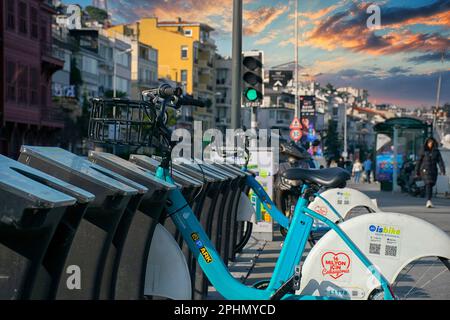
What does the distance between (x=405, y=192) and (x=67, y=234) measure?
2824 cm

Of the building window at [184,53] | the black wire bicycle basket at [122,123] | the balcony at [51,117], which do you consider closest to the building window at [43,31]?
the balcony at [51,117]

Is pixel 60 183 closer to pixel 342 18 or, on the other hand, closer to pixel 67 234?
pixel 67 234

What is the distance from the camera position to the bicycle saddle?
5848 mm

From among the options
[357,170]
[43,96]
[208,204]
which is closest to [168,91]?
[208,204]

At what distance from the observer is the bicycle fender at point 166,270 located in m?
5.02

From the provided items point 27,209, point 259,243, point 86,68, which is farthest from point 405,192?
point 86,68

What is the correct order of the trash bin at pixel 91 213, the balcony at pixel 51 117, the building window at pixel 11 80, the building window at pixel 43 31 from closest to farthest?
the trash bin at pixel 91 213 → the building window at pixel 11 80 → the balcony at pixel 51 117 → the building window at pixel 43 31

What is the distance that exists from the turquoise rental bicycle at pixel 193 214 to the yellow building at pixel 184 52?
101558 millimetres

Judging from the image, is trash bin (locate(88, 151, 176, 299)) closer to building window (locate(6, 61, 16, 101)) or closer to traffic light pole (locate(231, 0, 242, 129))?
traffic light pole (locate(231, 0, 242, 129))

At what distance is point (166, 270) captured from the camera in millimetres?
5043

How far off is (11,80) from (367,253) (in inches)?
1784

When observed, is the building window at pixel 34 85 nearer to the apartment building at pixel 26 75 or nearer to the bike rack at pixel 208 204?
the apartment building at pixel 26 75

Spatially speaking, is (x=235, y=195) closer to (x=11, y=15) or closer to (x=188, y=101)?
(x=188, y=101)
